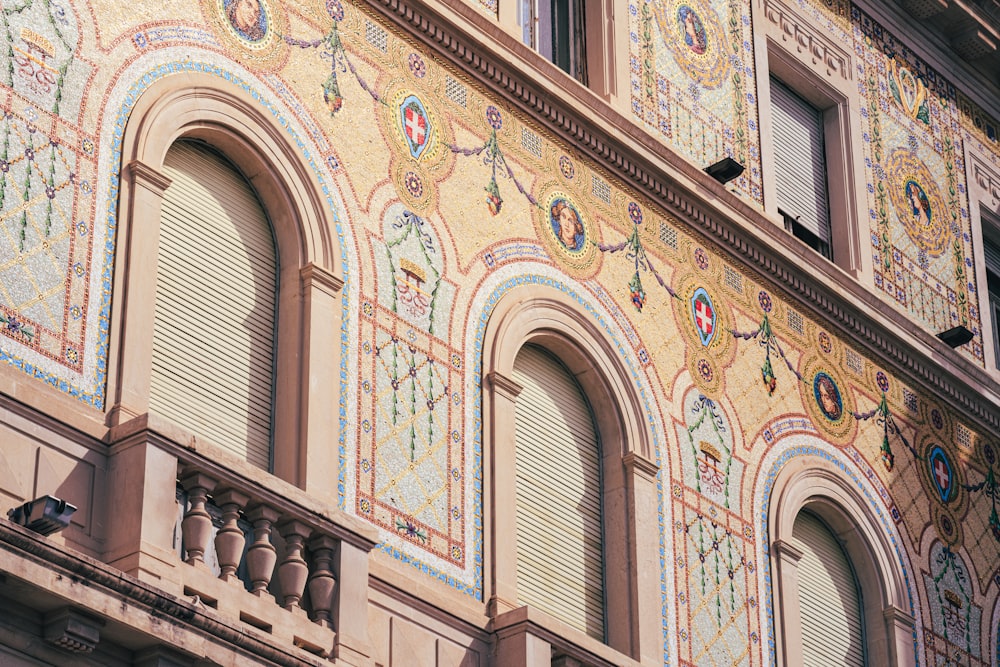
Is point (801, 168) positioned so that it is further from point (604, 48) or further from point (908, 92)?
point (604, 48)

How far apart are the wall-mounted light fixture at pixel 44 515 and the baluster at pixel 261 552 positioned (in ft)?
4.61

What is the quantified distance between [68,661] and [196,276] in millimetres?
3398

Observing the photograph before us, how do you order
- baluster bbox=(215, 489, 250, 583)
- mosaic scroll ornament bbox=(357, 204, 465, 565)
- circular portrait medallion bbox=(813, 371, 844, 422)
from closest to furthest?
baluster bbox=(215, 489, 250, 583) < mosaic scroll ornament bbox=(357, 204, 465, 565) < circular portrait medallion bbox=(813, 371, 844, 422)

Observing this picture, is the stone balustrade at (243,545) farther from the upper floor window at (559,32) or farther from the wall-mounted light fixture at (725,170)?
the wall-mounted light fixture at (725,170)

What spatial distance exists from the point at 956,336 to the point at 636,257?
4776 millimetres

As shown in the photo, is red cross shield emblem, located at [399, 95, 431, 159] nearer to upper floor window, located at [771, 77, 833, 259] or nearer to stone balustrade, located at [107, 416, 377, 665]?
stone balustrade, located at [107, 416, 377, 665]

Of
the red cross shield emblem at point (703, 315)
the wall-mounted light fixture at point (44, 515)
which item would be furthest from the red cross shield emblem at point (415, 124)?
the wall-mounted light fixture at point (44, 515)

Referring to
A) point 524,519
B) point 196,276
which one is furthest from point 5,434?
point 524,519

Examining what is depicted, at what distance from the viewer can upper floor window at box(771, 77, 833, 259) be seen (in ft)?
67.8

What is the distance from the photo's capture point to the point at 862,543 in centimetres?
1908

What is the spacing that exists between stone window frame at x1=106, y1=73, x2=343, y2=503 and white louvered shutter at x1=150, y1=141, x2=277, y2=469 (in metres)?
0.10

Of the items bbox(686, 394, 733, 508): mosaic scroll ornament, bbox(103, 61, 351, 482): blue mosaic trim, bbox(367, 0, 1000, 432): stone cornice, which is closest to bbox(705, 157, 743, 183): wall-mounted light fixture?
bbox(367, 0, 1000, 432): stone cornice

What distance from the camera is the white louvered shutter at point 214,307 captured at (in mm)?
13961

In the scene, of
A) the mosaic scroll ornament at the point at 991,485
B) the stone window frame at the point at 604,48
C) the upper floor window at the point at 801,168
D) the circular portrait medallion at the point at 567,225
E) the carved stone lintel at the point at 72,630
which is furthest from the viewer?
the mosaic scroll ornament at the point at 991,485
